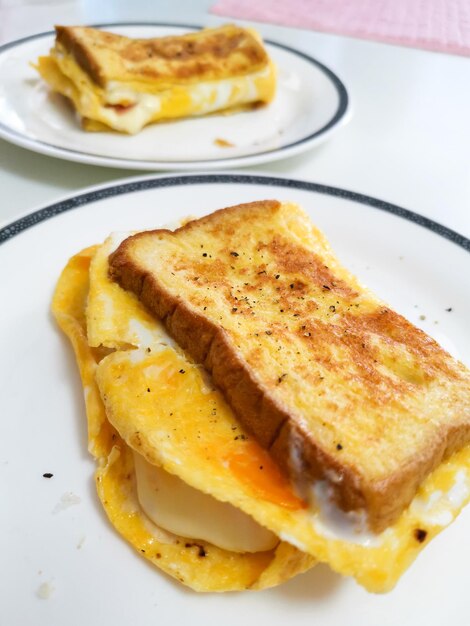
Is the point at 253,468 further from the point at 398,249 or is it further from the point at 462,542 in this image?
the point at 398,249

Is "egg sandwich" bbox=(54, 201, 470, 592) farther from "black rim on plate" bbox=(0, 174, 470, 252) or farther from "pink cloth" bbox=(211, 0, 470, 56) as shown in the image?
"pink cloth" bbox=(211, 0, 470, 56)

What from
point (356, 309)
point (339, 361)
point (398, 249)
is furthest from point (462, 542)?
point (398, 249)

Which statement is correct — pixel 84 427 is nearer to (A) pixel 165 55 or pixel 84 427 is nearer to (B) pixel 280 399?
(B) pixel 280 399

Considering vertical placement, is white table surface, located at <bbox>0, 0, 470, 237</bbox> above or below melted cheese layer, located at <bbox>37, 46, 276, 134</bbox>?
below

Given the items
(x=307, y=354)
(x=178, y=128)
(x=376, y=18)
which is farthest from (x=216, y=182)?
(x=376, y=18)

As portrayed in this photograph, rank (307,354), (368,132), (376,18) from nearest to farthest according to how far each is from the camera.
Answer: (307,354) < (368,132) < (376,18)

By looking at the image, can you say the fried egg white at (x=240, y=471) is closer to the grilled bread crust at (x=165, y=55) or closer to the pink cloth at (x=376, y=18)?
the grilled bread crust at (x=165, y=55)

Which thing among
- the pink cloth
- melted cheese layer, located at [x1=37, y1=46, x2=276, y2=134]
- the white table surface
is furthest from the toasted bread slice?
the pink cloth
